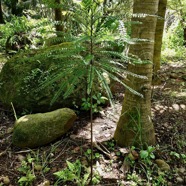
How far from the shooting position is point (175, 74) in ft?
16.3

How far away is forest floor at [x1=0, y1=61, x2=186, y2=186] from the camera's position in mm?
2064

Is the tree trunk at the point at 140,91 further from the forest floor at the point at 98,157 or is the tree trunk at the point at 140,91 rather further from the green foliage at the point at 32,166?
the green foliage at the point at 32,166

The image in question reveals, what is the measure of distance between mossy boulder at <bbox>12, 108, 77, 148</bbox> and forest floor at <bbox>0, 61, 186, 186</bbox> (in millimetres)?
77

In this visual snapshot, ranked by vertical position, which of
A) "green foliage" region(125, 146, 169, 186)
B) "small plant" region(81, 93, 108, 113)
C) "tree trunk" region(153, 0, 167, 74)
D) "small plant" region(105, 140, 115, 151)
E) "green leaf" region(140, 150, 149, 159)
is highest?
"tree trunk" region(153, 0, 167, 74)

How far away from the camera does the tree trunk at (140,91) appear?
2.10 m

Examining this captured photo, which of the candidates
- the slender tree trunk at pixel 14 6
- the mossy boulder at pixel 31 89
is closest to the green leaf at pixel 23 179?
the mossy boulder at pixel 31 89

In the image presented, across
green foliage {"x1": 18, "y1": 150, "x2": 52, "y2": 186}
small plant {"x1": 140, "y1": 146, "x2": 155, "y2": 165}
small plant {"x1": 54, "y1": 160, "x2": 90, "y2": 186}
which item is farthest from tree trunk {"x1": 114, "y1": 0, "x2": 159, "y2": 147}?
green foliage {"x1": 18, "y1": 150, "x2": 52, "y2": 186}

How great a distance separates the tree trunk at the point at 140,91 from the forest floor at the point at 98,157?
0.14 meters

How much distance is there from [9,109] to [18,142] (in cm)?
92

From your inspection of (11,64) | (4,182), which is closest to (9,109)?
(11,64)

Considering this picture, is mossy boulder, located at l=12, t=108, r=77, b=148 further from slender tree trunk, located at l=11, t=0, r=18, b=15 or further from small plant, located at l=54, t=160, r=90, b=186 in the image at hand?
slender tree trunk, located at l=11, t=0, r=18, b=15

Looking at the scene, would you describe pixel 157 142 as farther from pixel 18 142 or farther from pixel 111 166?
pixel 18 142

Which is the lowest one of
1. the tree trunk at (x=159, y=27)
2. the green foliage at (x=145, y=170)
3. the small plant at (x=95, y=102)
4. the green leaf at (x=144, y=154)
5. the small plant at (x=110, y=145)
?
the green foliage at (x=145, y=170)

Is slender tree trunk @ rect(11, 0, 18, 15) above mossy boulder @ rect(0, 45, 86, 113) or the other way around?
above
